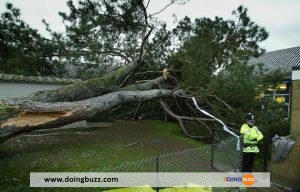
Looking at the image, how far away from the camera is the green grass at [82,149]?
21.0 ft

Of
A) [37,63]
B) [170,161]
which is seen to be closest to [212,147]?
[170,161]

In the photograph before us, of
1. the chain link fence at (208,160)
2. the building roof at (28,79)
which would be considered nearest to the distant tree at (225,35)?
the chain link fence at (208,160)

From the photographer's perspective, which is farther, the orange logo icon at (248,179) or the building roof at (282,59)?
the building roof at (282,59)

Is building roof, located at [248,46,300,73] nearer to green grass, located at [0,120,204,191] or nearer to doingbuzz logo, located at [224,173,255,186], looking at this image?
green grass, located at [0,120,204,191]

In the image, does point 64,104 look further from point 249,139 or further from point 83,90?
point 249,139

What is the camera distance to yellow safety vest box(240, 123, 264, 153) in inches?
285

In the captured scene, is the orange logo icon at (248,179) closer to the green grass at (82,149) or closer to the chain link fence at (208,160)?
the chain link fence at (208,160)

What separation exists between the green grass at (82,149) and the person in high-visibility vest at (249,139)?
2.26 m

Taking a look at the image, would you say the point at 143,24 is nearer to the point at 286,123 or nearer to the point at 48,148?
the point at 48,148

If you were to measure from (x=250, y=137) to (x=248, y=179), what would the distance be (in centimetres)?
107

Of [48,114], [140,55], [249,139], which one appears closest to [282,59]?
[140,55]

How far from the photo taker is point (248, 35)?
495 inches

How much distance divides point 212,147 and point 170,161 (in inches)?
43.1

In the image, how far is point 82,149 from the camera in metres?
8.18
